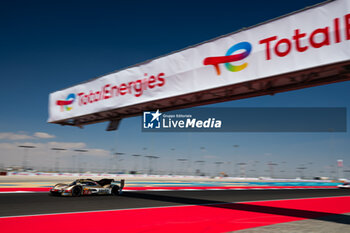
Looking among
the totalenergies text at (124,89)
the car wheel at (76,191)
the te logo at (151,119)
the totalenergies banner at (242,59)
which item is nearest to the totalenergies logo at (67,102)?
the totalenergies text at (124,89)

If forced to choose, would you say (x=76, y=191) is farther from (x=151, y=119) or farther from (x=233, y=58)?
(x=233, y=58)

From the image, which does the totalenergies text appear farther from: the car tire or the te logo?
the car tire

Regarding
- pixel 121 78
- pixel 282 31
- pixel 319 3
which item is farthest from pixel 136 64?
pixel 319 3

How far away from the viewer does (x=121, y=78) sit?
1165 cm

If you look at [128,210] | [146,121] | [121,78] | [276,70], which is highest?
[121,78]

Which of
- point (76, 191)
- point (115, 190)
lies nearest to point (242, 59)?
point (76, 191)

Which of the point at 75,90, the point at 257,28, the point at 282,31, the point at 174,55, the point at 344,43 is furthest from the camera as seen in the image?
the point at 75,90

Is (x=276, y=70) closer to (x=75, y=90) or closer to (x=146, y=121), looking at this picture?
(x=146, y=121)

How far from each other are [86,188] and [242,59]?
1178cm

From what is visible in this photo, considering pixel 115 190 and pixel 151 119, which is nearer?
pixel 151 119

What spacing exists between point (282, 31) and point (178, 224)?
603 centimetres

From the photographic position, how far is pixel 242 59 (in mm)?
8141

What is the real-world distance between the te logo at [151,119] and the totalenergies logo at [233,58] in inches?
139

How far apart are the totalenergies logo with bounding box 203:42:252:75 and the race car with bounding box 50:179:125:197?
34.8ft
